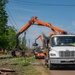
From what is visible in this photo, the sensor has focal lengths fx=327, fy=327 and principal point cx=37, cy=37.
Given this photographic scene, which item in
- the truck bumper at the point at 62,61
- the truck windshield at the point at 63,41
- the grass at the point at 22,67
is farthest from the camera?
the truck windshield at the point at 63,41

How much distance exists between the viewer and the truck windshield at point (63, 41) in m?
25.9

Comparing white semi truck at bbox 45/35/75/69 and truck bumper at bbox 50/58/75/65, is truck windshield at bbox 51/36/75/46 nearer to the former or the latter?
white semi truck at bbox 45/35/75/69

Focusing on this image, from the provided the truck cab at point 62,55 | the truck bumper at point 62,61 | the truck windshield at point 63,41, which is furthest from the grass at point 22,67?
the truck windshield at point 63,41

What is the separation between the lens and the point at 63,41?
85.8 feet

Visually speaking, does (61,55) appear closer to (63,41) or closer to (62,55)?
(62,55)

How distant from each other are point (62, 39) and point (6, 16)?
42849 millimetres

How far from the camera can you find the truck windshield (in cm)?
2588

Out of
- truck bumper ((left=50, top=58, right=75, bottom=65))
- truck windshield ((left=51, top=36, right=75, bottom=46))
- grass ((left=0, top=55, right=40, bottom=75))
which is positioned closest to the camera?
grass ((left=0, top=55, right=40, bottom=75))

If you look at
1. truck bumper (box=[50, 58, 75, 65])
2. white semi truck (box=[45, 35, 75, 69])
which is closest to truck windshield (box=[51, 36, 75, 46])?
white semi truck (box=[45, 35, 75, 69])

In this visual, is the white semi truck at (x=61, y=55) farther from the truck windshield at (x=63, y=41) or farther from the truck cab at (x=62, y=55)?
the truck windshield at (x=63, y=41)

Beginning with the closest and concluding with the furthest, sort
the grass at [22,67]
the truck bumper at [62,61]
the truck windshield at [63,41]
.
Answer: the grass at [22,67] → the truck bumper at [62,61] → the truck windshield at [63,41]

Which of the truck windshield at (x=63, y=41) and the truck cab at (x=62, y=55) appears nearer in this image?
the truck cab at (x=62, y=55)

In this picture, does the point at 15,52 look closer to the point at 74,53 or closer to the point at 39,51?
the point at 39,51

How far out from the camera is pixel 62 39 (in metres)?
26.2
